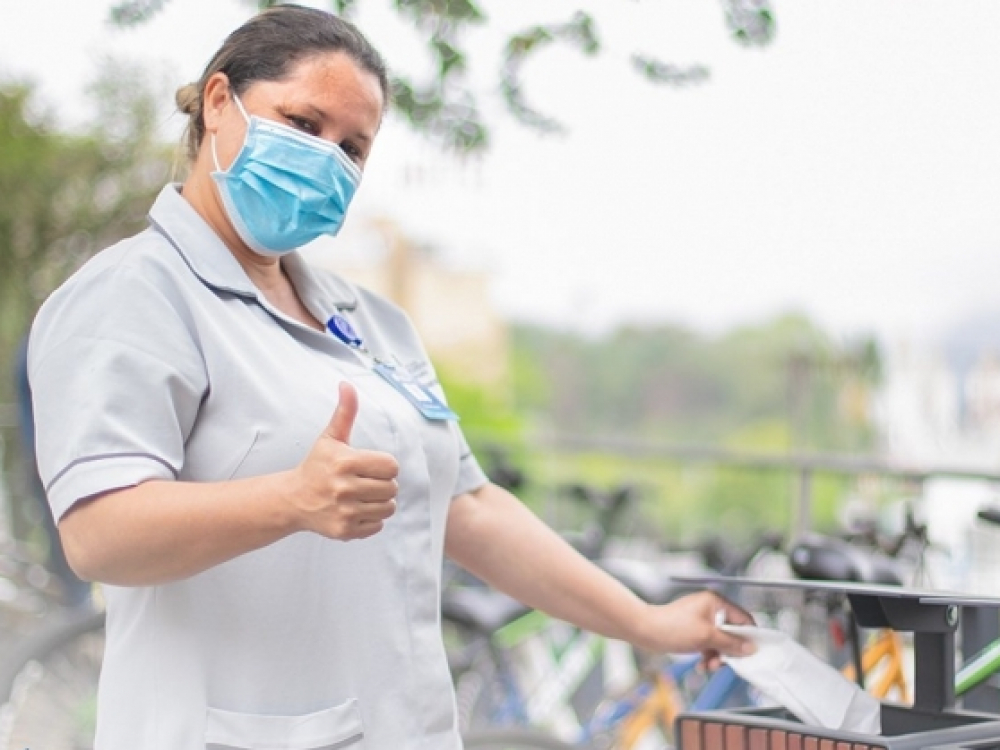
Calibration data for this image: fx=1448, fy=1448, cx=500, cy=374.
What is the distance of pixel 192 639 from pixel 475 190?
2.27 metres

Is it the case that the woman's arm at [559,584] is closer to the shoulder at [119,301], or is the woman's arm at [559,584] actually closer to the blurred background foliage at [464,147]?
the shoulder at [119,301]

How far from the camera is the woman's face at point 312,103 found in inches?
62.6

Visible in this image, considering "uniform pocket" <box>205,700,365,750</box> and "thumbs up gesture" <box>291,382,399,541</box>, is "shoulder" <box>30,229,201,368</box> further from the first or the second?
"uniform pocket" <box>205,700,365,750</box>

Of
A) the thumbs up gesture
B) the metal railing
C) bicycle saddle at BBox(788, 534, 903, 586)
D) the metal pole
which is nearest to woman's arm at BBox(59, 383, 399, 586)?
the thumbs up gesture

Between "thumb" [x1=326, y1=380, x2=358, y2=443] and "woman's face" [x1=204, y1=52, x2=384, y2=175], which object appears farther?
"woman's face" [x1=204, y1=52, x2=384, y2=175]

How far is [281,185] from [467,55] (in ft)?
4.79

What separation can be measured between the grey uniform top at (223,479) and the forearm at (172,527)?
27 mm

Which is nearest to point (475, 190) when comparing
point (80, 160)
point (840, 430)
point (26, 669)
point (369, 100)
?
point (26, 669)

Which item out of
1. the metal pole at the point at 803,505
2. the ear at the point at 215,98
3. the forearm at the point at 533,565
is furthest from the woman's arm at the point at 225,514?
the metal pole at the point at 803,505

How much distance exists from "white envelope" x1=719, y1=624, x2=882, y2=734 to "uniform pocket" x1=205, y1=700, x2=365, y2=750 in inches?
20.5

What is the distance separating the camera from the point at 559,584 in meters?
1.92

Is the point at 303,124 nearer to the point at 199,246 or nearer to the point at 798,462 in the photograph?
the point at 199,246

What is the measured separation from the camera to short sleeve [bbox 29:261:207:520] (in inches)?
54.5

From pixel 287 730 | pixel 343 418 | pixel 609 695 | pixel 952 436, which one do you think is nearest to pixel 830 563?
pixel 609 695
